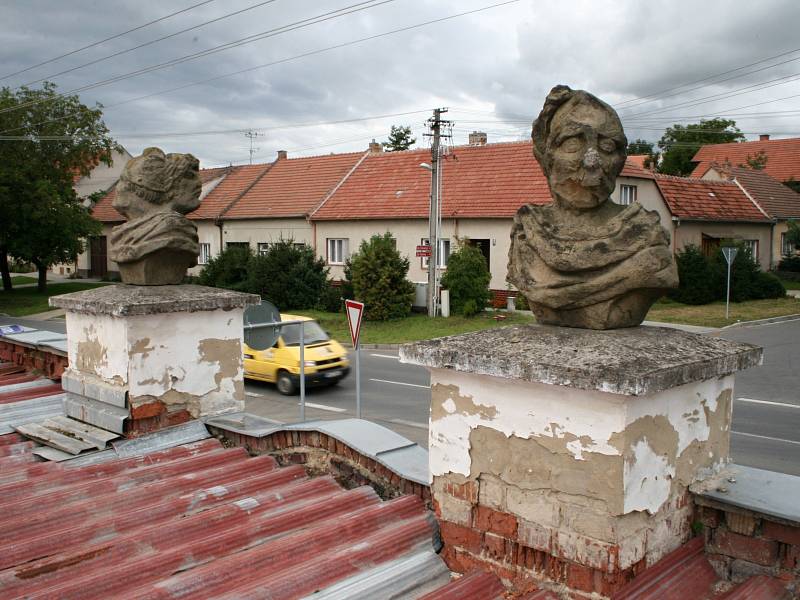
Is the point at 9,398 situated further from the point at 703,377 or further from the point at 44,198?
the point at 44,198

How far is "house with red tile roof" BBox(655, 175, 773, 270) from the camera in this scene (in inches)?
1191

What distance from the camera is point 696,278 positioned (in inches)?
1062

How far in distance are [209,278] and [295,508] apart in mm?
26723

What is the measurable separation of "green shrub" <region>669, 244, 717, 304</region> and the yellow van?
648 inches

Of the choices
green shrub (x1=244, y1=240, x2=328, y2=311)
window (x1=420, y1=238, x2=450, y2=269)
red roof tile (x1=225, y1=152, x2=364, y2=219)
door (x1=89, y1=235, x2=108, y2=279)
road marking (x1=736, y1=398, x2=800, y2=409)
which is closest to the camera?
road marking (x1=736, y1=398, x2=800, y2=409)

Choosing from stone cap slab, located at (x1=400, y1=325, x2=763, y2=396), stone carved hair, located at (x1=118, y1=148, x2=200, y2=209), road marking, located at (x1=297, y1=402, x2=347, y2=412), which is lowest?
road marking, located at (x1=297, y1=402, x2=347, y2=412)

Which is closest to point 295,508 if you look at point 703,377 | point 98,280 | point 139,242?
point 703,377

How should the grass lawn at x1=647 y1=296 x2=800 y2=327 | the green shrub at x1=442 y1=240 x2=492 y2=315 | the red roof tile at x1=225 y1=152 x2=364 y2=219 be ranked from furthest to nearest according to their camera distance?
the red roof tile at x1=225 y1=152 x2=364 y2=219
the green shrub at x1=442 y1=240 x2=492 y2=315
the grass lawn at x1=647 y1=296 x2=800 y2=327

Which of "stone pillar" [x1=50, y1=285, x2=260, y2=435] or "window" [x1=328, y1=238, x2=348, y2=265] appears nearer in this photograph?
"stone pillar" [x1=50, y1=285, x2=260, y2=435]

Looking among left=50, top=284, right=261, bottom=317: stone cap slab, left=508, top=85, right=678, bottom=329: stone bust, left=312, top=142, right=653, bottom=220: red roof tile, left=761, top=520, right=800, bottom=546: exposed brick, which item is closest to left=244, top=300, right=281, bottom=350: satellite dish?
left=50, top=284, right=261, bottom=317: stone cap slab

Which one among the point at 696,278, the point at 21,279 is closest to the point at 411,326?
the point at 696,278

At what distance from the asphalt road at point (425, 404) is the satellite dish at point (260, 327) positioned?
15.7ft

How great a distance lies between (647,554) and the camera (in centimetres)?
303

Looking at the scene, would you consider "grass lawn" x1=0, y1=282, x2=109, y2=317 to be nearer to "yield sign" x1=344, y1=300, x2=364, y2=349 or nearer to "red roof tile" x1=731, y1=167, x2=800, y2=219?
"yield sign" x1=344, y1=300, x2=364, y2=349
